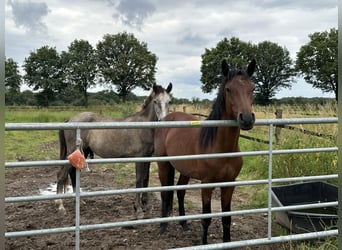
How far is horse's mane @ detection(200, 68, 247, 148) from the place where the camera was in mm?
3027

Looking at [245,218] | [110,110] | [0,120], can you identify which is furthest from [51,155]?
[110,110]

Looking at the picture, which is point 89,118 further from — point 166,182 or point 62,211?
point 166,182

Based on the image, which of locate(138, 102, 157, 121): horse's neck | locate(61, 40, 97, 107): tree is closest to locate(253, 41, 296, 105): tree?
locate(61, 40, 97, 107): tree

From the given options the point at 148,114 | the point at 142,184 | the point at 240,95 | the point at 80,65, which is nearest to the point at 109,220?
the point at 142,184

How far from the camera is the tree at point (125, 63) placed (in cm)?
3944

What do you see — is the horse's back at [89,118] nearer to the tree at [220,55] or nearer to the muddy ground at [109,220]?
the muddy ground at [109,220]

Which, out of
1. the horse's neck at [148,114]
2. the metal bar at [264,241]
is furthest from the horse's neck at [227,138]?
the horse's neck at [148,114]

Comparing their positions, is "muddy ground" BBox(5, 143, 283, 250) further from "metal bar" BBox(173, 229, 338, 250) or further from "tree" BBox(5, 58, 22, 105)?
"tree" BBox(5, 58, 22, 105)

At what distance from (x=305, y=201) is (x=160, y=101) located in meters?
2.50

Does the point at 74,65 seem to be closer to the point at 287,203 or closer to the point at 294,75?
the point at 294,75

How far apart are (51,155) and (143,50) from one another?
115 feet

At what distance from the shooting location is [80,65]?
39625mm

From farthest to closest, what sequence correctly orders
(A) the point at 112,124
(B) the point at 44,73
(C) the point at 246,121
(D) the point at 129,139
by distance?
1. (B) the point at 44,73
2. (D) the point at 129,139
3. (C) the point at 246,121
4. (A) the point at 112,124

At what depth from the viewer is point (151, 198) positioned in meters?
5.52
